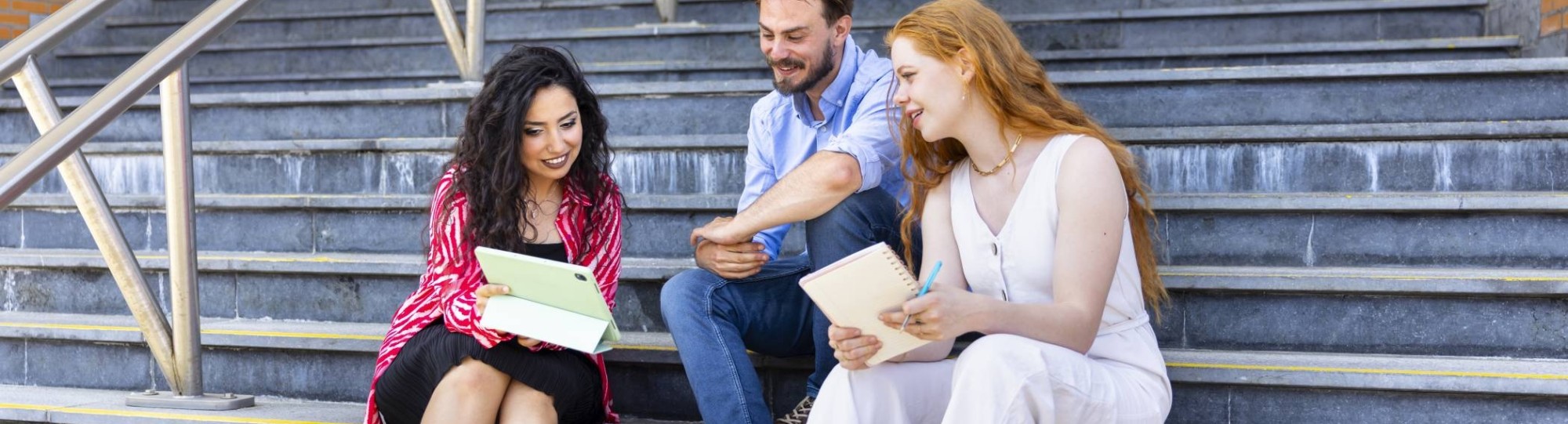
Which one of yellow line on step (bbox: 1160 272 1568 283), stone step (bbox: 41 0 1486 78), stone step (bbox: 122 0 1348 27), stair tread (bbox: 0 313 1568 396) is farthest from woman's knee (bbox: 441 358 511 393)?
Answer: stone step (bbox: 122 0 1348 27)

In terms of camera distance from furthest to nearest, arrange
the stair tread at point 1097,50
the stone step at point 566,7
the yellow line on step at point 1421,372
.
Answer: the stone step at point 566,7 → the stair tread at point 1097,50 → the yellow line on step at point 1421,372

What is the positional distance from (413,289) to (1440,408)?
1933mm

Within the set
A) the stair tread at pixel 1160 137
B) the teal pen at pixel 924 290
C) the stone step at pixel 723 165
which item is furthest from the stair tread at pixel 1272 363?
the teal pen at pixel 924 290

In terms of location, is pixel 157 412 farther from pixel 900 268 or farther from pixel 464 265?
pixel 900 268

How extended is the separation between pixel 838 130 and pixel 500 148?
0.63 metres

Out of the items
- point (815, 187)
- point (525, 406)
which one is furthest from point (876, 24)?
point (525, 406)

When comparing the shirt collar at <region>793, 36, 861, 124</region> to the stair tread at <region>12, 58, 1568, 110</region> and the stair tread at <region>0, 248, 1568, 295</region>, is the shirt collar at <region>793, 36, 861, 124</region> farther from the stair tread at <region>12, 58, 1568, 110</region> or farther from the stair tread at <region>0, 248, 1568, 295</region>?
the stair tread at <region>12, 58, 1568, 110</region>

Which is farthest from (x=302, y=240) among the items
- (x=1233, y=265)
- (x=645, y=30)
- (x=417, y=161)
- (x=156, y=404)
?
(x=1233, y=265)

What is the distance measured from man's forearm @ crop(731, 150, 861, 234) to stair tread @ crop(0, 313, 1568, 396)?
0.35 m

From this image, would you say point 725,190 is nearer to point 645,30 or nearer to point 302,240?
point 302,240

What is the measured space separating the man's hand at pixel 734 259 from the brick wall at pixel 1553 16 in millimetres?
2229

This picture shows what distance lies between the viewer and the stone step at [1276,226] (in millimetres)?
2480

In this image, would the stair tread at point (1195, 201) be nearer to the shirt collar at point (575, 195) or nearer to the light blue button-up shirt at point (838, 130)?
the light blue button-up shirt at point (838, 130)

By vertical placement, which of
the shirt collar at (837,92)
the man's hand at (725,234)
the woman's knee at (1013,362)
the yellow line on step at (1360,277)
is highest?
the shirt collar at (837,92)
